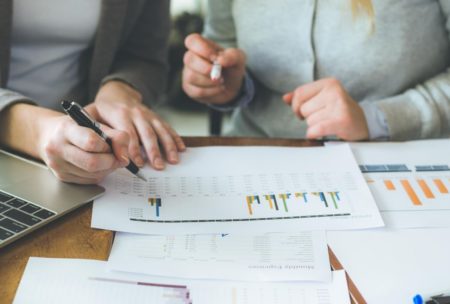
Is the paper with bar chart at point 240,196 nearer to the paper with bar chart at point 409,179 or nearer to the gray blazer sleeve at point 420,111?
the paper with bar chart at point 409,179

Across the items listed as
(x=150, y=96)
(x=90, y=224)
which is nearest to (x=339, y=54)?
(x=150, y=96)

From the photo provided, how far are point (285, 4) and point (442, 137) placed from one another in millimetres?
387

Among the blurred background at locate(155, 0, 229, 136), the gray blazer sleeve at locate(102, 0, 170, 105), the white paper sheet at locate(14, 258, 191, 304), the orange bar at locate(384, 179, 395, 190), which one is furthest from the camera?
the blurred background at locate(155, 0, 229, 136)

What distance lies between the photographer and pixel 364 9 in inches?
37.0

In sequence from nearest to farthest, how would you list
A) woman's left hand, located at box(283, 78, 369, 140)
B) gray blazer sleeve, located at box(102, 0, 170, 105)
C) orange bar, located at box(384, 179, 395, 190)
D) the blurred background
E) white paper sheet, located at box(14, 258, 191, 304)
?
white paper sheet, located at box(14, 258, 191, 304) → orange bar, located at box(384, 179, 395, 190) → woman's left hand, located at box(283, 78, 369, 140) → gray blazer sleeve, located at box(102, 0, 170, 105) → the blurred background

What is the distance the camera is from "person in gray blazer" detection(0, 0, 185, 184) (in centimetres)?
64

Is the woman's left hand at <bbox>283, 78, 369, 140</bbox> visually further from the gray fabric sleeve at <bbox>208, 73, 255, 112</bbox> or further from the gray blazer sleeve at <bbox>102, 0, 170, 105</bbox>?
the gray blazer sleeve at <bbox>102, 0, 170, 105</bbox>

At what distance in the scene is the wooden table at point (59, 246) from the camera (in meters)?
0.53

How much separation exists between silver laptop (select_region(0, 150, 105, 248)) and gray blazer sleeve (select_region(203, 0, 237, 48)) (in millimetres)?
550

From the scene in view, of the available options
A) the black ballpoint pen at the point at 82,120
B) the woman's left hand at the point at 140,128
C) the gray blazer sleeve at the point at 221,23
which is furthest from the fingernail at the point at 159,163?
the gray blazer sleeve at the point at 221,23

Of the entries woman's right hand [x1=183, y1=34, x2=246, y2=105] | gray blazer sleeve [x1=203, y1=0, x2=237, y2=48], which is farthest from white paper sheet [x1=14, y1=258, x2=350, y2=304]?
gray blazer sleeve [x1=203, y1=0, x2=237, y2=48]

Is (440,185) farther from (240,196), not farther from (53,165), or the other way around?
(53,165)

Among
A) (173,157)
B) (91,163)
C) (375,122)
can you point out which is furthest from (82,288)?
(375,122)

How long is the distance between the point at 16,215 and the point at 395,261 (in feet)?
1.44
